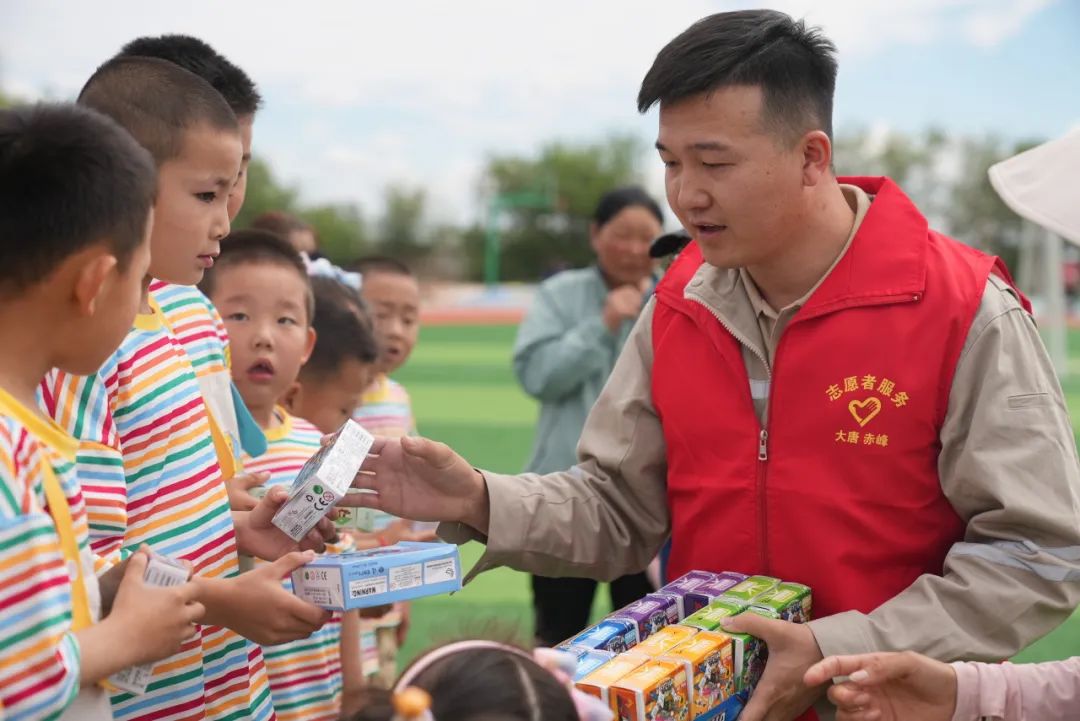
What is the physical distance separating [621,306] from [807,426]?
271 centimetres

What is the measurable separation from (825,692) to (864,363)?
69 centimetres

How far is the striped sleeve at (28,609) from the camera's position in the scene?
1.46 meters

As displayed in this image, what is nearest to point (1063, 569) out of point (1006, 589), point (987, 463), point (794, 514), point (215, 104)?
point (1006, 589)

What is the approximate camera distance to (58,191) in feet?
5.16

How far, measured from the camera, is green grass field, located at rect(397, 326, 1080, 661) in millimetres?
4918

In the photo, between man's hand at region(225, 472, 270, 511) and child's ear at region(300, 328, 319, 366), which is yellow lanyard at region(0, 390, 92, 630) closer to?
man's hand at region(225, 472, 270, 511)

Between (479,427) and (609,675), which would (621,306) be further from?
(479,427)

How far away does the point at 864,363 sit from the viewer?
2311 millimetres

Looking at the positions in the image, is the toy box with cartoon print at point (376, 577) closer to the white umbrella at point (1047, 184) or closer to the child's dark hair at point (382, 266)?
the white umbrella at point (1047, 184)

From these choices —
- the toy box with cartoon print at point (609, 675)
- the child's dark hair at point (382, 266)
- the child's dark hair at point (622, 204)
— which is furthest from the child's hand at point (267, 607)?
the child's dark hair at point (622, 204)

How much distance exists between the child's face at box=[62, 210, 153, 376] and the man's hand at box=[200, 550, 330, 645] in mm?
Result: 469

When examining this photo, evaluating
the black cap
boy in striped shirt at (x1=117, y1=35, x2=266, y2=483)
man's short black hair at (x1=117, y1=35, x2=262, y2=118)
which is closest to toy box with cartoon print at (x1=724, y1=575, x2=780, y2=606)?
boy in striped shirt at (x1=117, y1=35, x2=266, y2=483)

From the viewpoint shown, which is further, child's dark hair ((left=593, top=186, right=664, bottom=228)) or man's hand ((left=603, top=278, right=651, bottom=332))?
child's dark hair ((left=593, top=186, right=664, bottom=228))

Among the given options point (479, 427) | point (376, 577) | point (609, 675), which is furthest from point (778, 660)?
point (479, 427)
